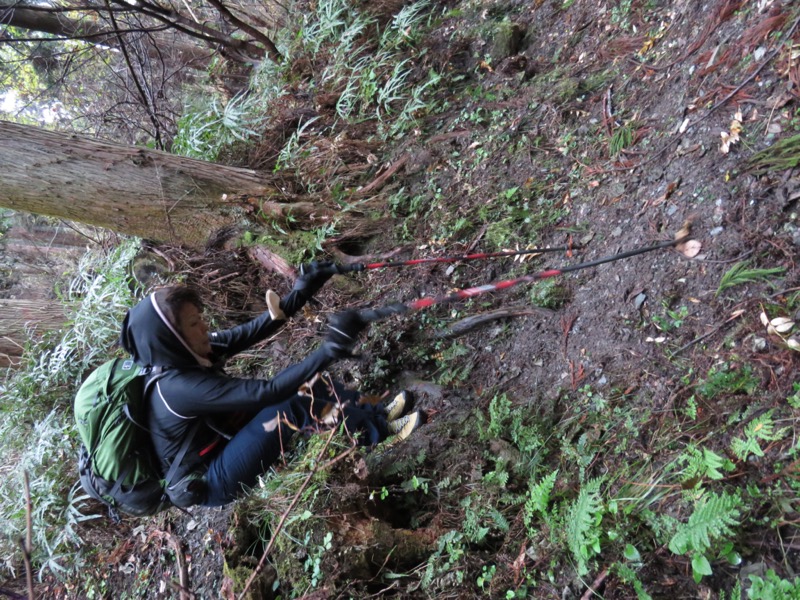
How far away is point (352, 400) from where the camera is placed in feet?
14.1

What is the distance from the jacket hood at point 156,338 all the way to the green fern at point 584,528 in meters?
2.41

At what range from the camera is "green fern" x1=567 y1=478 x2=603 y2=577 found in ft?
8.14

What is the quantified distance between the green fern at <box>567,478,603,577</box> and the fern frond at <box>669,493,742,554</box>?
1.20ft

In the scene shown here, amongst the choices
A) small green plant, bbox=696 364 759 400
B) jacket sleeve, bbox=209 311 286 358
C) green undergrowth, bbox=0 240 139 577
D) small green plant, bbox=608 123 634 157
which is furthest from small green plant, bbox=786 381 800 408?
green undergrowth, bbox=0 240 139 577

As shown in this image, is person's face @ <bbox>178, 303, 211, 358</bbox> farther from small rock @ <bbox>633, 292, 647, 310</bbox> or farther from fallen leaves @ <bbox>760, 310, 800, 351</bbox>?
fallen leaves @ <bbox>760, 310, 800, 351</bbox>

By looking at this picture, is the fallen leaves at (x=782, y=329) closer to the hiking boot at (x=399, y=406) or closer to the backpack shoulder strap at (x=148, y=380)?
the hiking boot at (x=399, y=406)

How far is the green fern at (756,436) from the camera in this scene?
7.36 ft

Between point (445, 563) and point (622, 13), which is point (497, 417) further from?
point (622, 13)

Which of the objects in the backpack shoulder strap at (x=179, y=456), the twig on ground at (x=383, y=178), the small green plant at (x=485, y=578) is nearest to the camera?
the small green plant at (x=485, y=578)

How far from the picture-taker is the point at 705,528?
2115 mm

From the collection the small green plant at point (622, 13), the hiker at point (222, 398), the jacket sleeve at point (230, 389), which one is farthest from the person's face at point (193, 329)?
the small green plant at point (622, 13)

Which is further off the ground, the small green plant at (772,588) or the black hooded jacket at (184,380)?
the black hooded jacket at (184,380)

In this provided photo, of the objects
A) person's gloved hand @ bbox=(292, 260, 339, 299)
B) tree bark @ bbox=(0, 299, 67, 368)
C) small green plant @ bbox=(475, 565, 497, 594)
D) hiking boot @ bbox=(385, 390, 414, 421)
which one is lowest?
small green plant @ bbox=(475, 565, 497, 594)

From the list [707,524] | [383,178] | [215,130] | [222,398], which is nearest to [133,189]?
[215,130]
